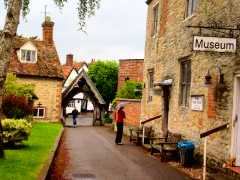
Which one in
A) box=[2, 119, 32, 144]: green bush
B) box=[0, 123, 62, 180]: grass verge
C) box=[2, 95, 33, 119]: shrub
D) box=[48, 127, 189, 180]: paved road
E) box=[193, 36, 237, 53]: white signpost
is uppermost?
box=[193, 36, 237, 53]: white signpost

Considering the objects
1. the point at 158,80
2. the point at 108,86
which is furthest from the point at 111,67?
the point at 158,80

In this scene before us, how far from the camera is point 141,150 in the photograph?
20.7m

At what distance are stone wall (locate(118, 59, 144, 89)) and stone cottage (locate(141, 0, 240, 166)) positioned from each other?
2086 cm

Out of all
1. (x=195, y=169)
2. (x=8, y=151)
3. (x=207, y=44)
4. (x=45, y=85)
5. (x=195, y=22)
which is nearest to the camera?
(x=207, y=44)

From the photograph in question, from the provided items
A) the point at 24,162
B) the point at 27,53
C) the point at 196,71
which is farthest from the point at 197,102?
the point at 27,53

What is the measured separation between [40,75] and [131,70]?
870cm

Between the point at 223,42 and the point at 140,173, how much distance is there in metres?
4.27

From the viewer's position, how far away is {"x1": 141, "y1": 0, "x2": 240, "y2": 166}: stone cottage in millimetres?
13609

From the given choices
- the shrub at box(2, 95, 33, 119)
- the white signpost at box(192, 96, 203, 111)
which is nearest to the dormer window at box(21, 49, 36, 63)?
the shrub at box(2, 95, 33, 119)

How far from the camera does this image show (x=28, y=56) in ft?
150

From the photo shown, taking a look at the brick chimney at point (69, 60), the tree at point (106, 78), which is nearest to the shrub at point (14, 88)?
the tree at point (106, 78)

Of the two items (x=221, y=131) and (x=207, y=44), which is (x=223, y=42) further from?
(x=221, y=131)

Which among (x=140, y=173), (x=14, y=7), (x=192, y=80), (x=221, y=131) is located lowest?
(x=140, y=173)

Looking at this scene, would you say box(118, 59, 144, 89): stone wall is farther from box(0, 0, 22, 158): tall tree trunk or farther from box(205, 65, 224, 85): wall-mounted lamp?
box(0, 0, 22, 158): tall tree trunk
